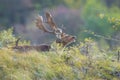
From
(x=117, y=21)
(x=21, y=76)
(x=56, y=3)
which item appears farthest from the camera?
(x=56, y=3)

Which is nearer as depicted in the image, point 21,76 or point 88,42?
point 21,76

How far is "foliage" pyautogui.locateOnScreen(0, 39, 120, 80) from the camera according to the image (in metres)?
6.41

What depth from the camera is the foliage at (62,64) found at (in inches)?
253

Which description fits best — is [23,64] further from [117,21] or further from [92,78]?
[117,21]

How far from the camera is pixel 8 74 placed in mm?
6230

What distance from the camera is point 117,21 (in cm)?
810

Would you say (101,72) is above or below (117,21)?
below

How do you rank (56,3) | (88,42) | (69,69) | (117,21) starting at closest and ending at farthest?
(69,69) → (88,42) → (117,21) → (56,3)

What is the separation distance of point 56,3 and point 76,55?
30.9 metres

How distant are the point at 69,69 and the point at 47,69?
350 mm

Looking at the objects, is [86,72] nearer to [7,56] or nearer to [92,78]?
[92,78]

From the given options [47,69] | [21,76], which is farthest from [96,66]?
[21,76]

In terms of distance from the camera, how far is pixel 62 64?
6.84 meters

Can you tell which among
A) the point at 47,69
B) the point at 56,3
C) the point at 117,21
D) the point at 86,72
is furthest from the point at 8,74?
the point at 56,3
